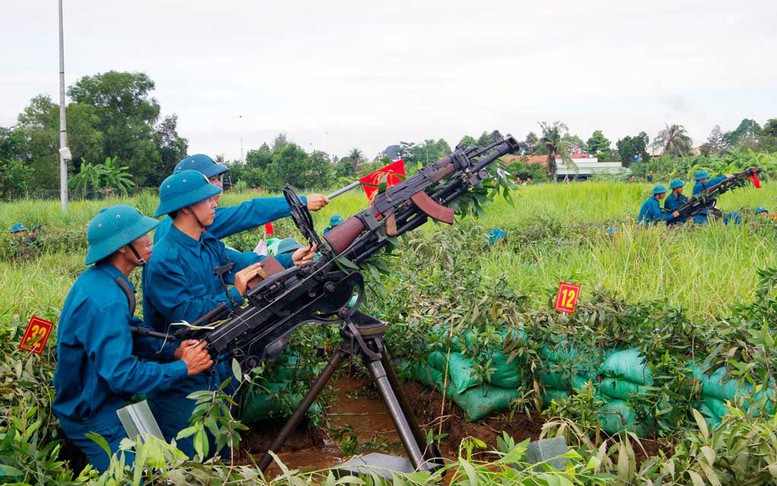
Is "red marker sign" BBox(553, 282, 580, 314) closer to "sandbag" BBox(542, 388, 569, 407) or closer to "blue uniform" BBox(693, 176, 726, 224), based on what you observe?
"sandbag" BBox(542, 388, 569, 407)

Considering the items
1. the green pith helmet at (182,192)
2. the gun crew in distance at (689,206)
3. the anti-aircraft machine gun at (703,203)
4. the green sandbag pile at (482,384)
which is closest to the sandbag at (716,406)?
the green sandbag pile at (482,384)

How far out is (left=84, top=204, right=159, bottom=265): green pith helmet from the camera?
3.08 m

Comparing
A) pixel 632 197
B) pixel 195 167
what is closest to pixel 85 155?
pixel 632 197

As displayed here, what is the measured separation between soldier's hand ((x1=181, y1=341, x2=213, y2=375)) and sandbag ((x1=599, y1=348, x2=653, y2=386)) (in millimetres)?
2147

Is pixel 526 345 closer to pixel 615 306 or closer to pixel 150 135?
pixel 615 306

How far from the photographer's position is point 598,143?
182 ft

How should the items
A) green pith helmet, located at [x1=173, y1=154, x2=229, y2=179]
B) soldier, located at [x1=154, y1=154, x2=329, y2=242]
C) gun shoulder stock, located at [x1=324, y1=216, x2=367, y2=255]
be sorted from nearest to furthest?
gun shoulder stock, located at [x1=324, y1=216, x2=367, y2=255] → soldier, located at [x1=154, y1=154, x2=329, y2=242] → green pith helmet, located at [x1=173, y1=154, x2=229, y2=179]

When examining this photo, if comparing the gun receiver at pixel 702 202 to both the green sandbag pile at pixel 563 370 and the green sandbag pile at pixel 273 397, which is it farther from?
the green sandbag pile at pixel 273 397

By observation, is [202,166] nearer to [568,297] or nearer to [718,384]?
[568,297]

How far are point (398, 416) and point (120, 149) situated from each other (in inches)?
1238

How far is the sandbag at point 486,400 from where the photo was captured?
429cm

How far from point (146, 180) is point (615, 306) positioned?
101 ft

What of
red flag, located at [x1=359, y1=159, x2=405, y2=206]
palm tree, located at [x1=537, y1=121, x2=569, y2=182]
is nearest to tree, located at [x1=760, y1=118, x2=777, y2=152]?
palm tree, located at [x1=537, y1=121, x2=569, y2=182]

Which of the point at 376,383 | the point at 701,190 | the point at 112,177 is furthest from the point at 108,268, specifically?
the point at 112,177
